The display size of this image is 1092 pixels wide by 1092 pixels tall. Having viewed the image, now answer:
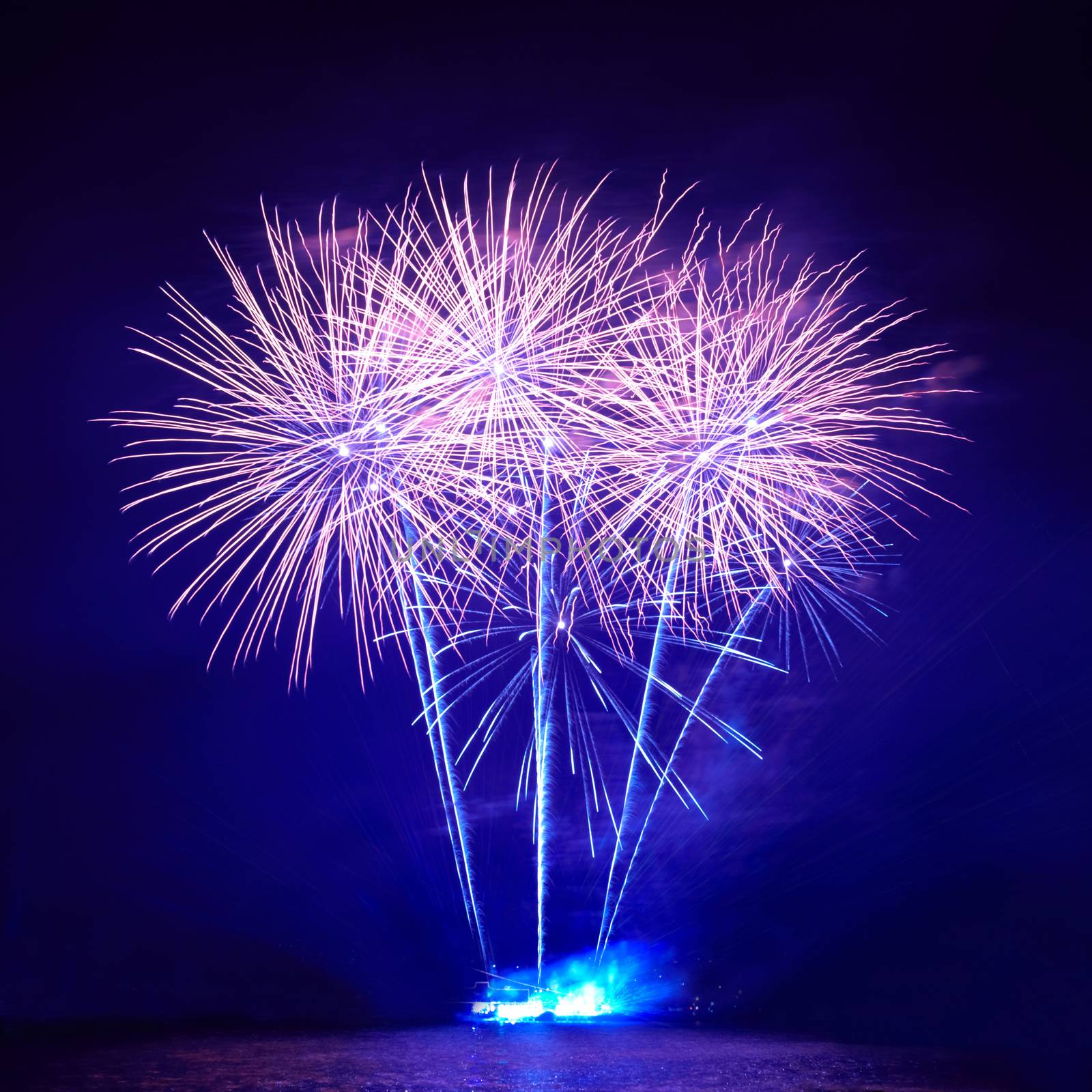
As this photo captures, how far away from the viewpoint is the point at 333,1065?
37.2 m

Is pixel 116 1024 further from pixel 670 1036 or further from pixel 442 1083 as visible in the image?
pixel 442 1083

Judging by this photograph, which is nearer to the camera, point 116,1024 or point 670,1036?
point 670,1036

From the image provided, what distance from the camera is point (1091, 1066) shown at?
32.4m

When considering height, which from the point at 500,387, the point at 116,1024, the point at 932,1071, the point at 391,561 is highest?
the point at 500,387

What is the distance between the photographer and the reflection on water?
2983 cm

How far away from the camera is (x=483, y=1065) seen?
38.7 meters

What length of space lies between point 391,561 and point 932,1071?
3768 centimetres

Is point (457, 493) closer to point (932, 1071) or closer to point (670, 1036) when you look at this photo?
point (932, 1071)

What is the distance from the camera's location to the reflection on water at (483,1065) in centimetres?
2983

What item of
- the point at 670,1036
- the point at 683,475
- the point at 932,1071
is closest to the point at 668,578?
the point at 683,475

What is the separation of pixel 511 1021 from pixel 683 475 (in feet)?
256

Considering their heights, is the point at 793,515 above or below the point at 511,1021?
above

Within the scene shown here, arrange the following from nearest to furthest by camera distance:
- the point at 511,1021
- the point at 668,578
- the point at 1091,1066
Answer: the point at 668,578, the point at 1091,1066, the point at 511,1021

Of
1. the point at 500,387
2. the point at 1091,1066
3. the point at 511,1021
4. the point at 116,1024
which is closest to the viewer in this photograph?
the point at 500,387
